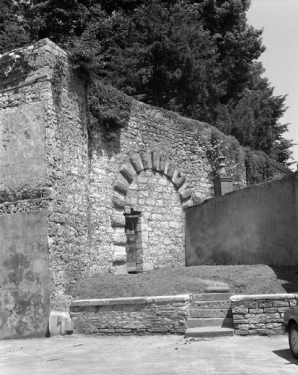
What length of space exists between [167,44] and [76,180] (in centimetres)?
1344

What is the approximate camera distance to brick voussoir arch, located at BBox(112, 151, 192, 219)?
1483cm

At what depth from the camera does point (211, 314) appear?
34.1 ft

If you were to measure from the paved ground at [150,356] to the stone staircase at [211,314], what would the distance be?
24 cm

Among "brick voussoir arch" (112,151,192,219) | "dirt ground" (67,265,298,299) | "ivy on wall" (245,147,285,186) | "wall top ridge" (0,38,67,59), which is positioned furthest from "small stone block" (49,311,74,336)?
"ivy on wall" (245,147,285,186)

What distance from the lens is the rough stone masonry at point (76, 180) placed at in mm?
11906

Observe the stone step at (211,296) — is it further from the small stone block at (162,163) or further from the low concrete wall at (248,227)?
the small stone block at (162,163)

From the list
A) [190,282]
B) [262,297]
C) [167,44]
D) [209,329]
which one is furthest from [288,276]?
[167,44]

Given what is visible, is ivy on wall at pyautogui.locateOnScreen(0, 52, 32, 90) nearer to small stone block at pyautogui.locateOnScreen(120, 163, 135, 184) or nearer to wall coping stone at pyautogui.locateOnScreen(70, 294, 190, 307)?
small stone block at pyautogui.locateOnScreen(120, 163, 135, 184)

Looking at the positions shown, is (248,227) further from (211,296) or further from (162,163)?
(162,163)

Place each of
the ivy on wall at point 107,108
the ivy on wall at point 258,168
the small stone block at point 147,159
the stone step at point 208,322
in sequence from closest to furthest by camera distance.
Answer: the stone step at point 208,322
the ivy on wall at point 107,108
the small stone block at point 147,159
the ivy on wall at point 258,168

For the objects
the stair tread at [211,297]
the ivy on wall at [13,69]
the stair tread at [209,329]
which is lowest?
the stair tread at [209,329]

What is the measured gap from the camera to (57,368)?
306 inches

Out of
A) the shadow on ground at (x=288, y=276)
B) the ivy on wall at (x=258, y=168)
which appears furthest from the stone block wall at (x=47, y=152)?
the ivy on wall at (x=258, y=168)

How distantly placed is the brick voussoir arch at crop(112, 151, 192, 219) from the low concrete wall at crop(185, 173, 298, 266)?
2.72 feet
